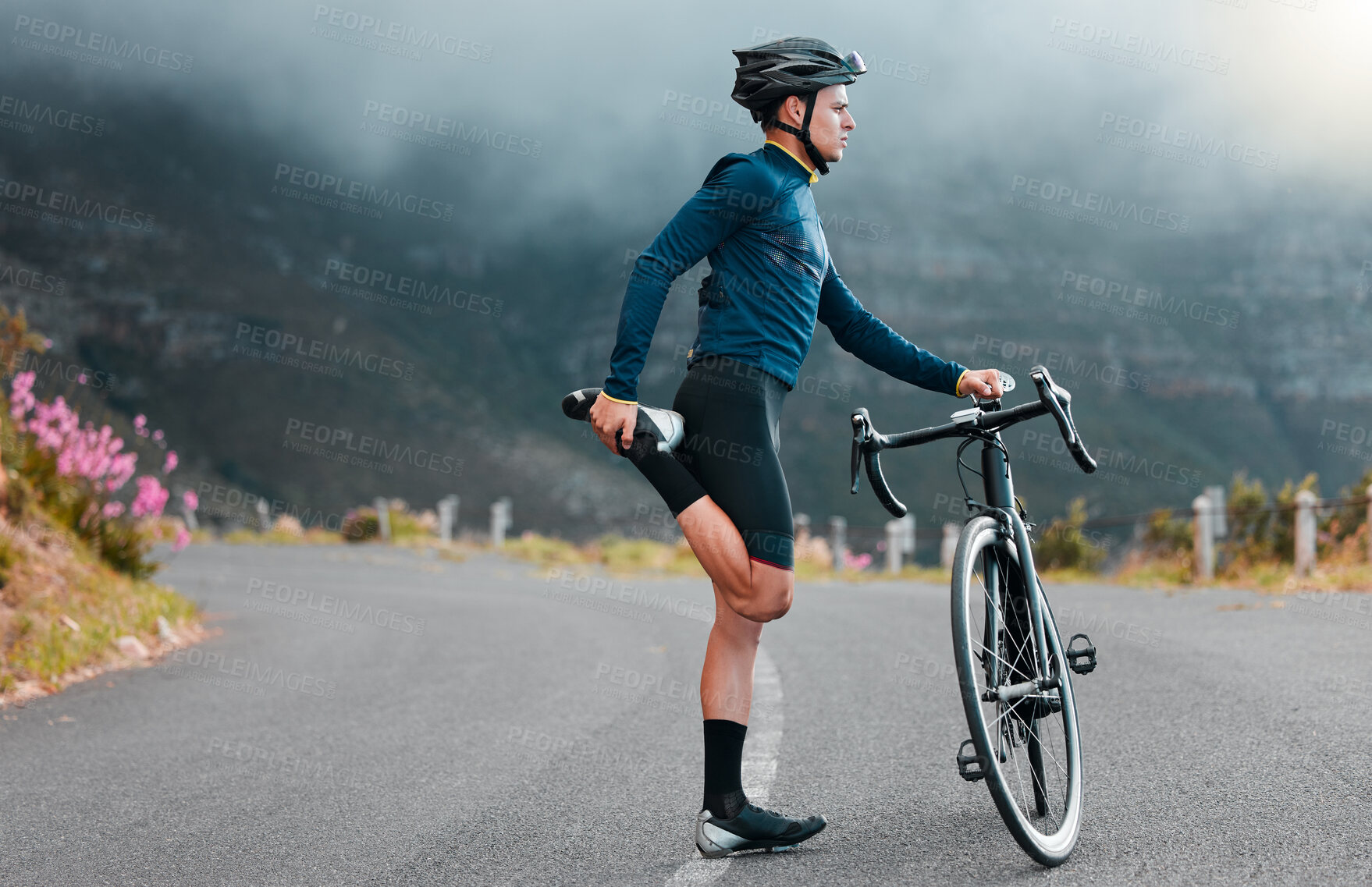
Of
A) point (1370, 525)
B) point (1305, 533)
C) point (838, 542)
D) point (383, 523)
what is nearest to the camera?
point (1370, 525)

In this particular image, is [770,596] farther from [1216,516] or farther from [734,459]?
[1216,516]

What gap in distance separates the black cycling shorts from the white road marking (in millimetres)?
826

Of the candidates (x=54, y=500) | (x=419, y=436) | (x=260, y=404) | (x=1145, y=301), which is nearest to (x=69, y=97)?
(x=260, y=404)

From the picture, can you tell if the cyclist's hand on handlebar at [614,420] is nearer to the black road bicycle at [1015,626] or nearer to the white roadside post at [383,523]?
the black road bicycle at [1015,626]

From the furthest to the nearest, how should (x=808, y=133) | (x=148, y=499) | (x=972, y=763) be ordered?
(x=148, y=499) < (x=808, y=133) < (x=972, y=763)

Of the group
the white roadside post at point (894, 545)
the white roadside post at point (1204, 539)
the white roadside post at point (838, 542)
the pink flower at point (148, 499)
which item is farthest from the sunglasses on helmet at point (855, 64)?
the white roadside post at point (838, 542)

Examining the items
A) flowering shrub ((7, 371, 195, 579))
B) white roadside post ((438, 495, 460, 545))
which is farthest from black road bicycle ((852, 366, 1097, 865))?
white roadside post ((438, 495, 460, 545))

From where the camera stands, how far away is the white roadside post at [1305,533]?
39.2ft

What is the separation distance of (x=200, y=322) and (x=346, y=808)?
9765cm

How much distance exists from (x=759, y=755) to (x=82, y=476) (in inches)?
282

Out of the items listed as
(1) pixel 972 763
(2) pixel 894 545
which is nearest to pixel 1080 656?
(1) pixel 972 763

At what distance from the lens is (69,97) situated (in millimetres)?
114000

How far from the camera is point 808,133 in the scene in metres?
3.06

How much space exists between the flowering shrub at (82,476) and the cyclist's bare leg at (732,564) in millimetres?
6476
